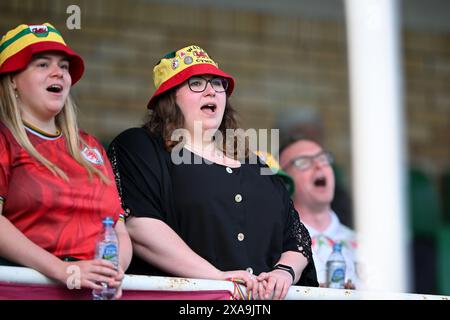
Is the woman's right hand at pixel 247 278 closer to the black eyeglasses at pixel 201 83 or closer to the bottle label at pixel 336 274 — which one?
the black eyeglasses at pixel 201 83

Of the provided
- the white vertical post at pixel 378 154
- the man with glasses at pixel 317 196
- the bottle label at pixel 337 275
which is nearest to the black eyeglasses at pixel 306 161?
the man with glasses at pixel 317 196

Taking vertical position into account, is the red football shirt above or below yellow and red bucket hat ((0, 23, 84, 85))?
below

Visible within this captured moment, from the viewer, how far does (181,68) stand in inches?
156

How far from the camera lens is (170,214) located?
3.75 metres

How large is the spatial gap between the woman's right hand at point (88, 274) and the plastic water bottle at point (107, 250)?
0.02m

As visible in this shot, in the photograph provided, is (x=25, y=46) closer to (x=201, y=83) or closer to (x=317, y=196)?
(x=201, y=83)

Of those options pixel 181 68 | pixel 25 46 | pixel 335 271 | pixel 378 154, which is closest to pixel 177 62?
pixel 181 68

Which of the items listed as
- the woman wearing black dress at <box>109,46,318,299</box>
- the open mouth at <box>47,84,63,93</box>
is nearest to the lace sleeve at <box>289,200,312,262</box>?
the woman wearing black dress at <box>109,46,318,299</box>

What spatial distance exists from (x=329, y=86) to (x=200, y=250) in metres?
4.24

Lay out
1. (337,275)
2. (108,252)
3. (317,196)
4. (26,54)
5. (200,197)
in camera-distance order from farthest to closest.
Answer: (317,196) → (337,275) → (200,197) → (26,54) → (108,252)

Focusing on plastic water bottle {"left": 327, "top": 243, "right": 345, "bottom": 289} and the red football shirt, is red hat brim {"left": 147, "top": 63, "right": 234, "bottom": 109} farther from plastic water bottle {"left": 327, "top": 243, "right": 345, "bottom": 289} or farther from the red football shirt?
plastic water bottle {"left": 327, "top": 243, "right": 345, "bottom": 289}

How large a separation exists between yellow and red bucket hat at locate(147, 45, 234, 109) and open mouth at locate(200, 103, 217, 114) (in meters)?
0.12

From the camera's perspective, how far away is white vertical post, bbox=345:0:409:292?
5.05 metres

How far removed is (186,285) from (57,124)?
0.72m
